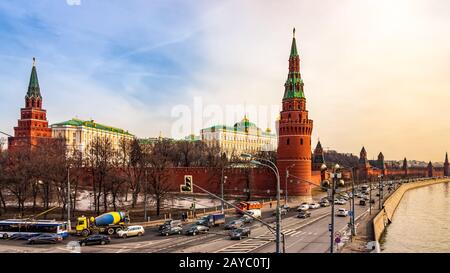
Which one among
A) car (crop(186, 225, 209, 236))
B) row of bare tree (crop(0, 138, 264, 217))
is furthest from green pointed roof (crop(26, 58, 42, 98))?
car (crop(186, 225, 209, 236))

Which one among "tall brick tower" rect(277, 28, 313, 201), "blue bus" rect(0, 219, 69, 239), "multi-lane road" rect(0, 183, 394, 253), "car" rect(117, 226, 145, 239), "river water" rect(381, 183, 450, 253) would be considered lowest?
"river water" rect(381, 183, 450, 253)

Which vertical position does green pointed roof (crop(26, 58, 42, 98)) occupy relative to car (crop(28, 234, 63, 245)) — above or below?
above

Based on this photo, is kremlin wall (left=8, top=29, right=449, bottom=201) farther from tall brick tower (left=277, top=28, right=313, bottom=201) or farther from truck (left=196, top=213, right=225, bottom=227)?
truck (left=196, top=213, right=225, bottom=227)

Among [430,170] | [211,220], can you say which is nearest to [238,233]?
[211,220]

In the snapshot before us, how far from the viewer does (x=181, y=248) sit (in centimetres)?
2631

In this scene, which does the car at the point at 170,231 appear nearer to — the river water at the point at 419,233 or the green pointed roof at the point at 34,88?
the river water at the point at 419,233

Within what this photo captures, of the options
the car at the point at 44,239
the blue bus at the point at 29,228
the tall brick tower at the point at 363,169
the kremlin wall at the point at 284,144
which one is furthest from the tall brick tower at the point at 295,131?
the tall brick tower at the point at 363,169

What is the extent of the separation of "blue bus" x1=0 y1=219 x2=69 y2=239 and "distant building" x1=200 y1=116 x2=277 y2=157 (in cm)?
8132

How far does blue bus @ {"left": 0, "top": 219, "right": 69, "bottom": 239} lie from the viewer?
2966cm

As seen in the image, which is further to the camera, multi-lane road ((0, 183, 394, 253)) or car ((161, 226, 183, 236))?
car ((161, 226, 183, 236))

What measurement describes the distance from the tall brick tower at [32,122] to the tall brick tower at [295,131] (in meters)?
37.4

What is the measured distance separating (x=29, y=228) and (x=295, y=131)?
1719 inches

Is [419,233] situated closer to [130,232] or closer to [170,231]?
[170,231]
